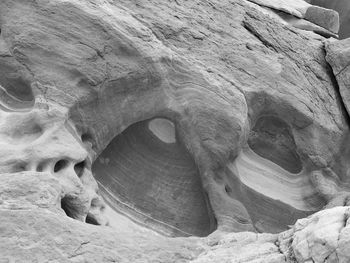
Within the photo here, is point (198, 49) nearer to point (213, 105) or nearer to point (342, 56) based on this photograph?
point (213, 105)

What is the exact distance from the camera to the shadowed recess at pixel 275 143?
33.8 ft

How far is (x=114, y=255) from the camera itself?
629 centimetres

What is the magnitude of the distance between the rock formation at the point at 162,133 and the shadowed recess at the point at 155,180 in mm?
18

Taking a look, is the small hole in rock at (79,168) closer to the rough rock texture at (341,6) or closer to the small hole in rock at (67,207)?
the small hole in rock at (67,207)

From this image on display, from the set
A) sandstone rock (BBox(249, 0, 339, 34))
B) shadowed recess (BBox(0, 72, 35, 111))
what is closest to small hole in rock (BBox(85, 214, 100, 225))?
shadowed recess (BBox(0, 72, 35, 111))

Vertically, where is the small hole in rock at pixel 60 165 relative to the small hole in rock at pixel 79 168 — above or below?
above

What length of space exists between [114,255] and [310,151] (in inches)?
206

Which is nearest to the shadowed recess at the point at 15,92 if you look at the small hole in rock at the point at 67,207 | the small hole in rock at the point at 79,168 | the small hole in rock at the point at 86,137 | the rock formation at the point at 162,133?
the rock formation at the point at 162,133

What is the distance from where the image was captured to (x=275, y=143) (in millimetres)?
10406

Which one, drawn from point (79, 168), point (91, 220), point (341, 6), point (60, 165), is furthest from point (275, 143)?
point (341, 6)

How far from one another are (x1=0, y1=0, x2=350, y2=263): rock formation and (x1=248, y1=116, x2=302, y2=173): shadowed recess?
0.02m

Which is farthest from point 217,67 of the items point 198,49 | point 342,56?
point 342,56

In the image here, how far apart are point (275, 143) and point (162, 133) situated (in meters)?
2.32

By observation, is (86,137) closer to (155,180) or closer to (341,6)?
(155,180)
